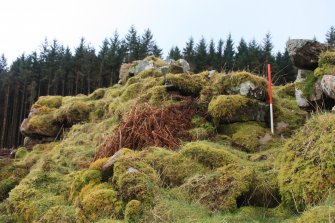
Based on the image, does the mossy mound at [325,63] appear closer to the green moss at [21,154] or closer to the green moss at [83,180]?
the green moss at [83,180]

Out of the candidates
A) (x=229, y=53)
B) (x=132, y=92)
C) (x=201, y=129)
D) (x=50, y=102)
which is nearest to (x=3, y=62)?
(x=229, y=53)

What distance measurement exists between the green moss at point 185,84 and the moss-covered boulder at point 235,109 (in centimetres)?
119

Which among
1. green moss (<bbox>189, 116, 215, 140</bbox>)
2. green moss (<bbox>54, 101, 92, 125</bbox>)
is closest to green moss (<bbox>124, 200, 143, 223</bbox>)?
green moss (<bbox>189, 116, 215, 140</bbox>)

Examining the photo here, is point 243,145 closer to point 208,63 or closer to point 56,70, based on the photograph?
point 208,63

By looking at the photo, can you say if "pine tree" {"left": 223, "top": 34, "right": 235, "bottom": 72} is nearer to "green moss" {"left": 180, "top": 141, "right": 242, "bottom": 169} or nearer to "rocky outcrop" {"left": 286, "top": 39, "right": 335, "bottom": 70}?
"rocky outcrop" {"left": 286, "top": 39, "right": 335, "bottom": 70}

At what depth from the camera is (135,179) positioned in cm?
568

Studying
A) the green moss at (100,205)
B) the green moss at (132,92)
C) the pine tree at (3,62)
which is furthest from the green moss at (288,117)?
the pine tree at (3,62)

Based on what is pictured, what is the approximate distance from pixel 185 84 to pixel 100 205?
5733 millimetres

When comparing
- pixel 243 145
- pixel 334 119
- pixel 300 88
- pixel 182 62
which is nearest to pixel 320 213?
pixel 334 119

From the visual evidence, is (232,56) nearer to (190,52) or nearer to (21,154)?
(190,52)

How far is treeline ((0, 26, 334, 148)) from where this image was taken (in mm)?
51094

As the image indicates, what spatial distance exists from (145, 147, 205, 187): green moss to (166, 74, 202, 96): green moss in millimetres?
4020

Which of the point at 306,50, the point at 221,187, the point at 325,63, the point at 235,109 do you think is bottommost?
the point at 221,187

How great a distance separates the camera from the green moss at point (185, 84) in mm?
10555
